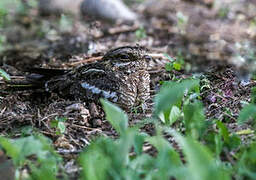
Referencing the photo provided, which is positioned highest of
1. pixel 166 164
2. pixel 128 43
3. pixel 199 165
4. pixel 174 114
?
pixel 199 165

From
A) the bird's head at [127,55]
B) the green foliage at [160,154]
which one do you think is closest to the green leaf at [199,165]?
the green foliage at [160,154]

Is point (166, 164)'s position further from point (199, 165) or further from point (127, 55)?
point (127, 55)

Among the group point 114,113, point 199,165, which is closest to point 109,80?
point 114,113

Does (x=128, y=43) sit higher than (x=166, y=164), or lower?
lower

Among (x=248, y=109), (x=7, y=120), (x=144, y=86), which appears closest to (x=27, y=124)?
(x=7, y=120)

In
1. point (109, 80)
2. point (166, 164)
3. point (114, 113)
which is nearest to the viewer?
point (166, 164)

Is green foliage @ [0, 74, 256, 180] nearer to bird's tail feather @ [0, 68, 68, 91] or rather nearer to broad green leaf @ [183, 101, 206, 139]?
broad green leaf @ [183, 101, 206, 139]

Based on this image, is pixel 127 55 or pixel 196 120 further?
pixel 127 55

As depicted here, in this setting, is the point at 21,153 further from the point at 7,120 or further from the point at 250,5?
the point at 250,5
